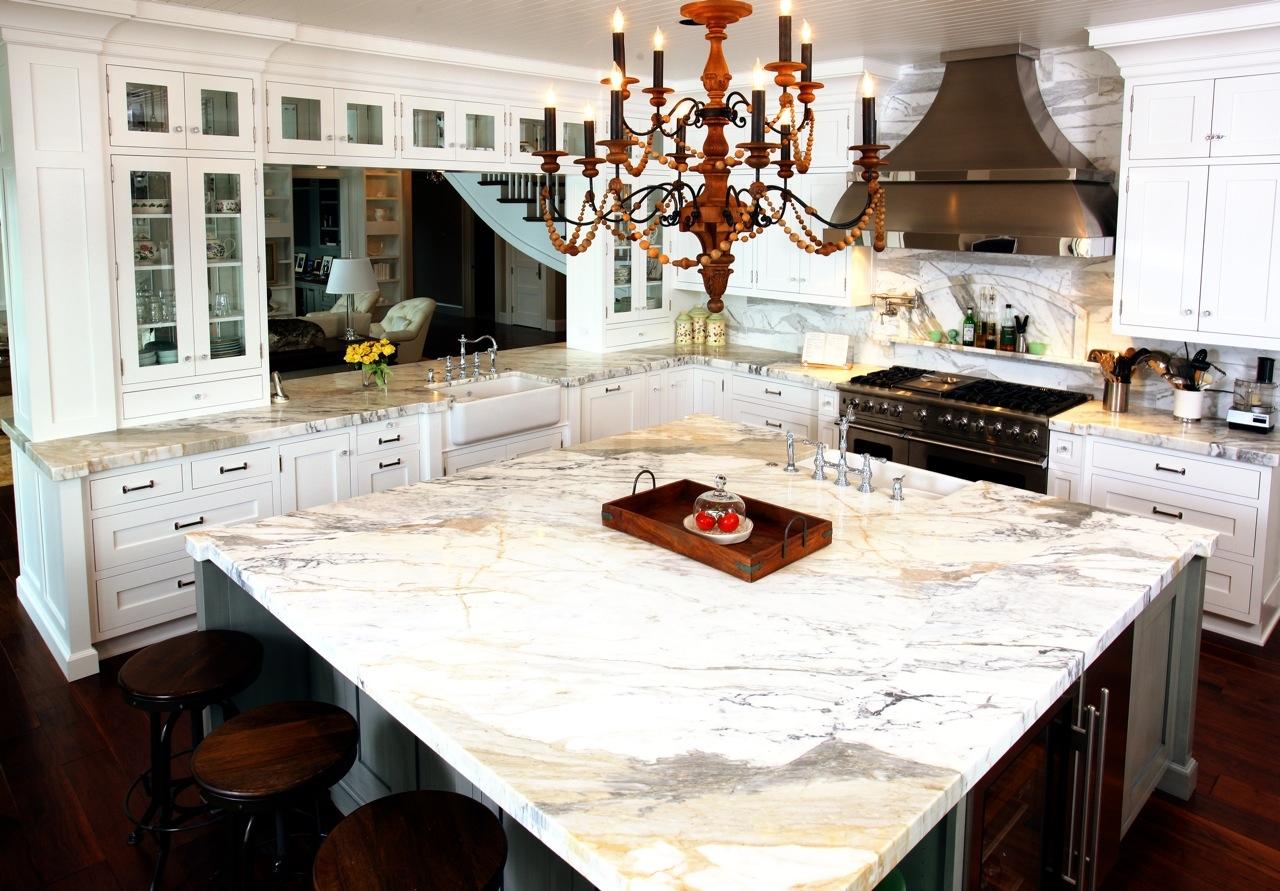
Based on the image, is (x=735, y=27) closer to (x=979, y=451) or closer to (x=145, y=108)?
(x=979, y=451)

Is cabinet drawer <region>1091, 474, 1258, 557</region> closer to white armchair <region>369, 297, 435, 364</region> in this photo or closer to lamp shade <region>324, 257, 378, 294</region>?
white armchair <region>369, 297, 435, 364</region>

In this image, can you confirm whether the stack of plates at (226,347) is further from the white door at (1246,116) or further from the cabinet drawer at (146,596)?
the white door at (1246,116)

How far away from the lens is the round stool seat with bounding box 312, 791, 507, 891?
→ 2.02 metres

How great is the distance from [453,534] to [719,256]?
1.18 metres

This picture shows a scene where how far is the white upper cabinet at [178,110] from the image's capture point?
14.1 ft

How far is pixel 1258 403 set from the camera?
15.2ft

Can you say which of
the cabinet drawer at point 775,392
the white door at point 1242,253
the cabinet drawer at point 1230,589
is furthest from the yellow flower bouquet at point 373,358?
the cabinet drawer at point 1230,589

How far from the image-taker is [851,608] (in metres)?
2.64

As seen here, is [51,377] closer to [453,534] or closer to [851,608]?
[453,534]

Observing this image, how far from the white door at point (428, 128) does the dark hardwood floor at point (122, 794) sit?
9.54 feet

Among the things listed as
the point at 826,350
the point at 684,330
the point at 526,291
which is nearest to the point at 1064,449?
the point at 826,350

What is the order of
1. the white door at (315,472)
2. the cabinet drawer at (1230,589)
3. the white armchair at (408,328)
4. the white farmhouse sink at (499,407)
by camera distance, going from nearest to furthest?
1. the cabinet drawer at (1230,589)
2. the white door at (315,472)
3. the white farmhouse sink at (499,407)
4. the white armchair at (408,328)

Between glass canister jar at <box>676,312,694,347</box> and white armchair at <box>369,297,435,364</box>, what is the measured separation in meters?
2.50

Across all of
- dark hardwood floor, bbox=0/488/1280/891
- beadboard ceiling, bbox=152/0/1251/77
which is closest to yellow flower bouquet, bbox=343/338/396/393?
beadboard ceiling, bbox=152/0/1251/77
